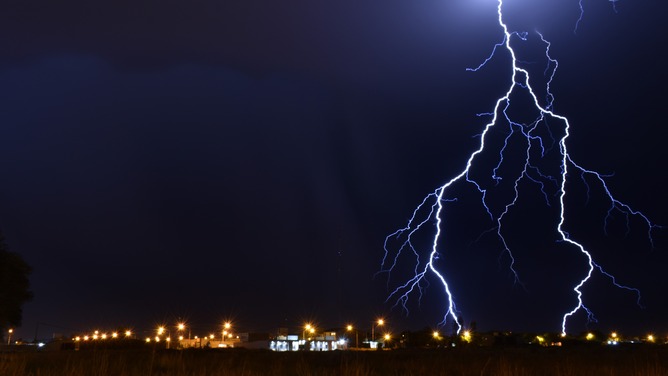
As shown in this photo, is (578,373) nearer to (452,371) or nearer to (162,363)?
(452,371)

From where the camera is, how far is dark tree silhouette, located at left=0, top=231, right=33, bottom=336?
1271 inches

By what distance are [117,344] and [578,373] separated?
104ft

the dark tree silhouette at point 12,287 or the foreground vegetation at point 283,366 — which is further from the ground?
the dark tree silhouette at point 12,287

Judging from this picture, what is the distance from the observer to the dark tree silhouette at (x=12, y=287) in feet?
106

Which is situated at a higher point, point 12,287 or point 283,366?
point 12,287

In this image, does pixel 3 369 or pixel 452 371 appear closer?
pixel 3 369

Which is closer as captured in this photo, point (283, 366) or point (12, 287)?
point (283, 366)

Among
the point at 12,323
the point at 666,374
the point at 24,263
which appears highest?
the point at 24,263

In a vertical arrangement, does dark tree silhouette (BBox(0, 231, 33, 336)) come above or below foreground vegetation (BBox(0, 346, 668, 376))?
above

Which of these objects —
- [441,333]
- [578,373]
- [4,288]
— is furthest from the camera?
[441,333]

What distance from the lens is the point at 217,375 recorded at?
883 cm

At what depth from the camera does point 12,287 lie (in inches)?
1296

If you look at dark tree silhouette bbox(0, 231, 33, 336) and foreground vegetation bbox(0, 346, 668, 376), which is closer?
foreground vegetation bbox(0, 346, 668, 376)

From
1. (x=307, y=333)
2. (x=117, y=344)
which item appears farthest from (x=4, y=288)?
(x=307, y=333)
